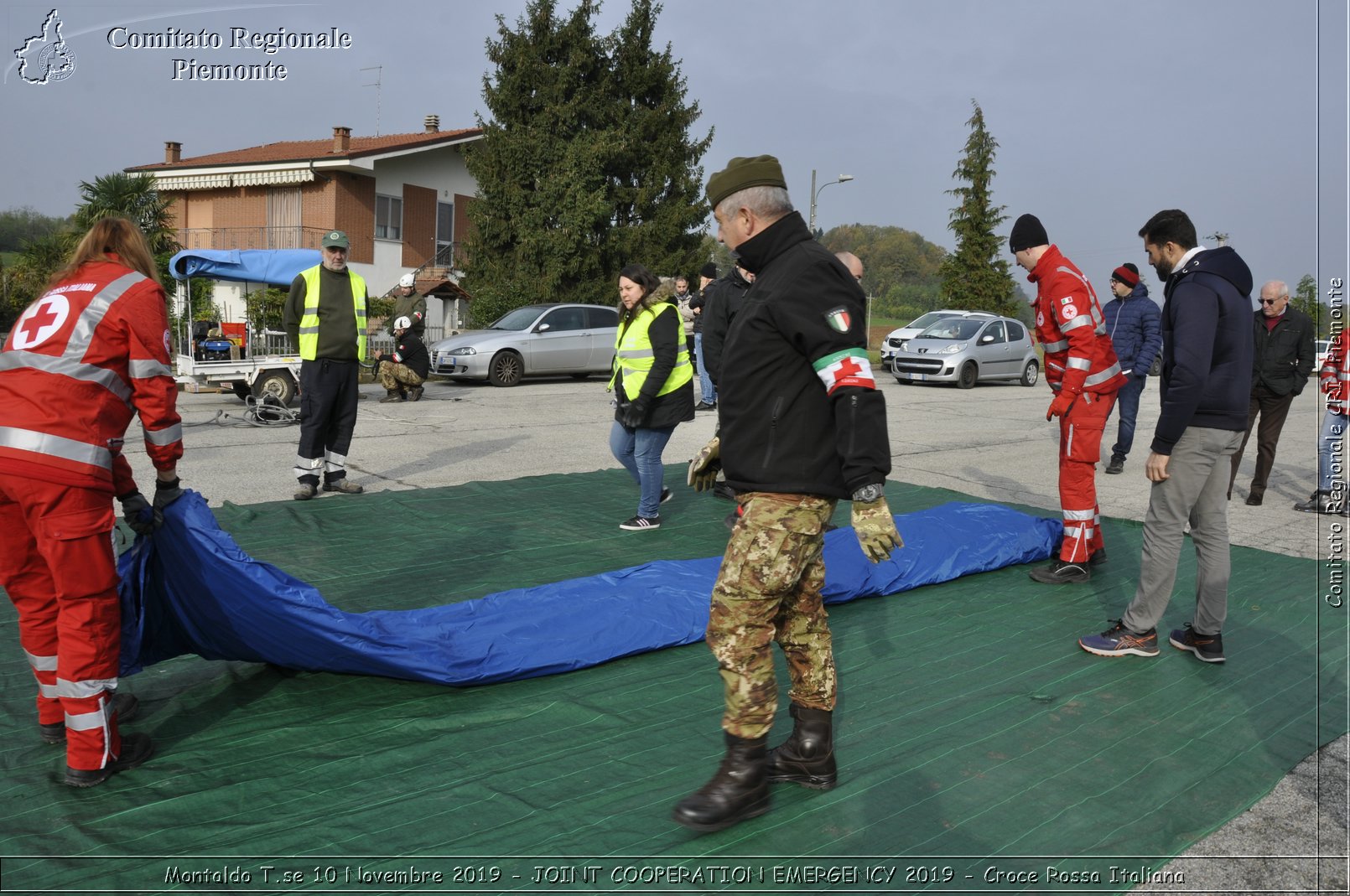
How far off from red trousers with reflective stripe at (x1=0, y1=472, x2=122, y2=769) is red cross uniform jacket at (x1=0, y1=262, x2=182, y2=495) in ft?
0.27

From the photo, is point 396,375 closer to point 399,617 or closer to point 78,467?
point 399,617

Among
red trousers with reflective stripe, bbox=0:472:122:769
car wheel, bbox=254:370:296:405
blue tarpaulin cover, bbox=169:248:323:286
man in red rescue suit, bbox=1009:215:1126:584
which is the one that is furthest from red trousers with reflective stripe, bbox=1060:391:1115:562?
blue tarpaulin cover, bbox=169:248:323:286

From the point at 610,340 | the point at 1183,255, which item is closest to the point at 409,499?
the point at 1183,255

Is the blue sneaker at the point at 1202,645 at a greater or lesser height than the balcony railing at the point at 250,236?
lesser

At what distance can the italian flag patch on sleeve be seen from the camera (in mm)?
3064

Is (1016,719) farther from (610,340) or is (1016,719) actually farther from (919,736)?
(610,340)

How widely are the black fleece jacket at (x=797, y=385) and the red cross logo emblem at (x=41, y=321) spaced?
2243 mm

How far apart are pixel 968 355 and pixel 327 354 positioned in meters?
16.7

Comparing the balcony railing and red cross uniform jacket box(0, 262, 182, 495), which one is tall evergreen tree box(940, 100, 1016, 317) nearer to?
the balcony railing

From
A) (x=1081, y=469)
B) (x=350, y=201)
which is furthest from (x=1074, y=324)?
(x=350, y=201)

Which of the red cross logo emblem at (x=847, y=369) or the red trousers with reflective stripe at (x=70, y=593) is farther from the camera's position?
the red trousers with reflective stripe at (x=70, y=593)

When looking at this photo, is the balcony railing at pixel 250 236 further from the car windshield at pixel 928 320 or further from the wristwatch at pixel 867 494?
the wristwatch at pixel 867 494

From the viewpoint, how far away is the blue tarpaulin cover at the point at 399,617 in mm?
3715

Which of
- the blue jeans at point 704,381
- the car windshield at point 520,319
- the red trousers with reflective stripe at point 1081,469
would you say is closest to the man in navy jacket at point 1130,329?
the red trousers with reflective stripe at point 1081,469
